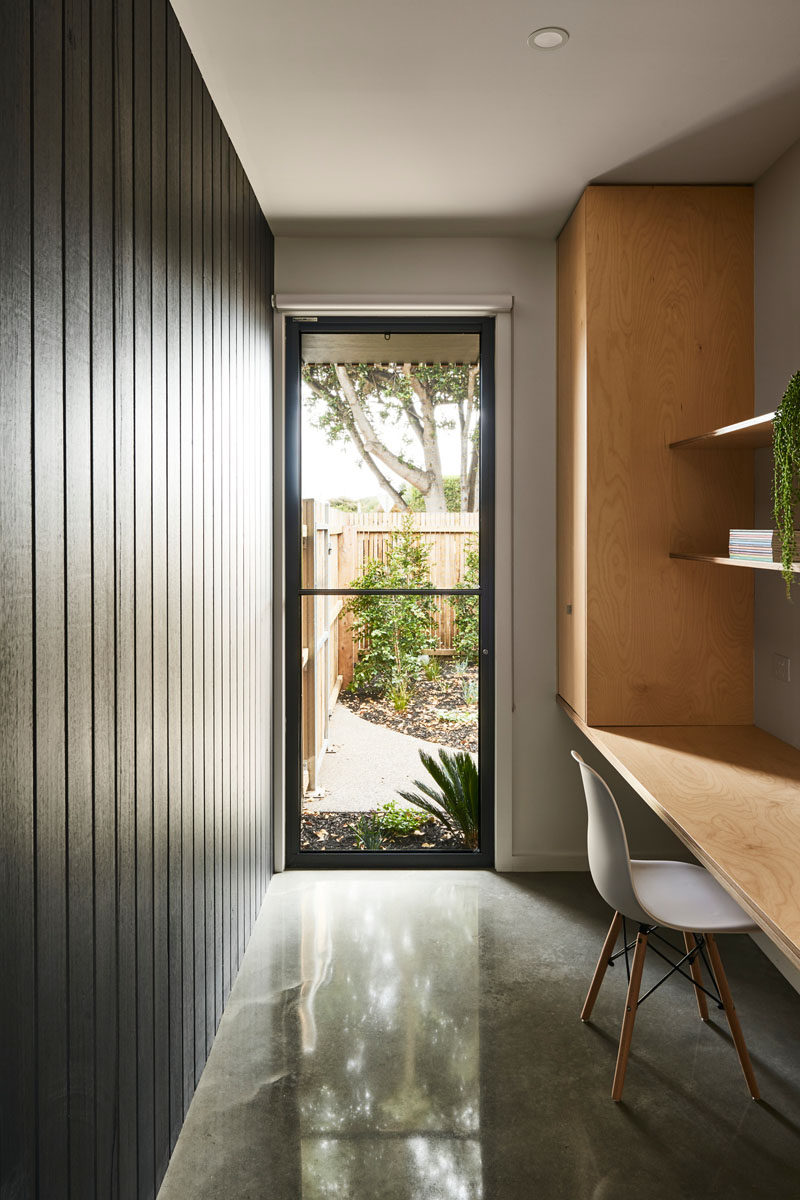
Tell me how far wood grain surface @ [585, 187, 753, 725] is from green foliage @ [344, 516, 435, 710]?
87cm

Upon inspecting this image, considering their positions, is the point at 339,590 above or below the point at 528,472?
below

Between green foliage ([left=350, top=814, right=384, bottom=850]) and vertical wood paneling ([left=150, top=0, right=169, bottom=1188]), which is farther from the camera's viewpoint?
green foliage ([left=350, top=814, right=384, bottom=850])

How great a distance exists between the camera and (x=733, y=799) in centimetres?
232

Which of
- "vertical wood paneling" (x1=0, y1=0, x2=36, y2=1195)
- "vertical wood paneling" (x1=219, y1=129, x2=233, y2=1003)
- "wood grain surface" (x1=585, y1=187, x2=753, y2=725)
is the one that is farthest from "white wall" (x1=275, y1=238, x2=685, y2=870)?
"vertical wood paneling" (x1=0, y1=0, x2=36, y2=1195)

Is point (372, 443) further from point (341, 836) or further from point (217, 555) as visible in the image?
point (341, 836)

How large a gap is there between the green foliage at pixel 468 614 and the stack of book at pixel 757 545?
1338mm

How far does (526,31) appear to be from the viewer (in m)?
2.17

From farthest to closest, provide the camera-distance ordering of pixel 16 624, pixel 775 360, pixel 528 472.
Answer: pixel 528 472, pixel 775 360, pixel 16 624

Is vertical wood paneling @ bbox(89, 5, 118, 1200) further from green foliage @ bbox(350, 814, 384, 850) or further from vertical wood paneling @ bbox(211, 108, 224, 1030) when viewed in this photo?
green foliage @ bbox(350, 814, 384, 850)

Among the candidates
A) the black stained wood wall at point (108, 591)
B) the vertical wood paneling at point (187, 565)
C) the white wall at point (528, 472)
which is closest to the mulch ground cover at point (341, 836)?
the white wall at point (528, 472)

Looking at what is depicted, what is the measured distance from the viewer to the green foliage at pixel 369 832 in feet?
12.6

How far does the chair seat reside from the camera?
216 cm

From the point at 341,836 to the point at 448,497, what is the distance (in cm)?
157

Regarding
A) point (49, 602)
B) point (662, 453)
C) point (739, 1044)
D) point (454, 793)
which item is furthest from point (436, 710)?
point (49, 602)
